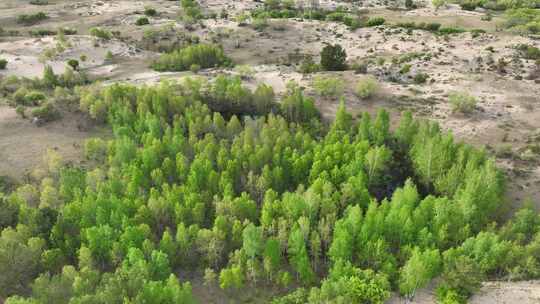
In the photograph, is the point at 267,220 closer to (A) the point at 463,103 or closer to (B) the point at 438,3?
(A) the point at 463,103

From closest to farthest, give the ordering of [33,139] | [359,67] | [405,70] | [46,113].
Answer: [33,139] → [46,113] → [405,70] → [359,67]

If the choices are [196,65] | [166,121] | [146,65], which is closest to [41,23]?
[146,65]

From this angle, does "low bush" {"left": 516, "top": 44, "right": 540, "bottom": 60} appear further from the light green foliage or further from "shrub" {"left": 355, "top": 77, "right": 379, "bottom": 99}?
the light green foliage

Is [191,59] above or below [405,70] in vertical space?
above

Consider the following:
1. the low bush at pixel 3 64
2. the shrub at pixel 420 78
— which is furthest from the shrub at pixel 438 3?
the low bush at pixel 3 64

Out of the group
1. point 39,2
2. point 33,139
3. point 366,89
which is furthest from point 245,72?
point 39,2

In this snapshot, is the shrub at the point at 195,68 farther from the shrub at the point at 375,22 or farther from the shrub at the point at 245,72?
the shrub at the point at 375,22

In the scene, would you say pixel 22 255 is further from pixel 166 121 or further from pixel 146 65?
pixel 146 65
